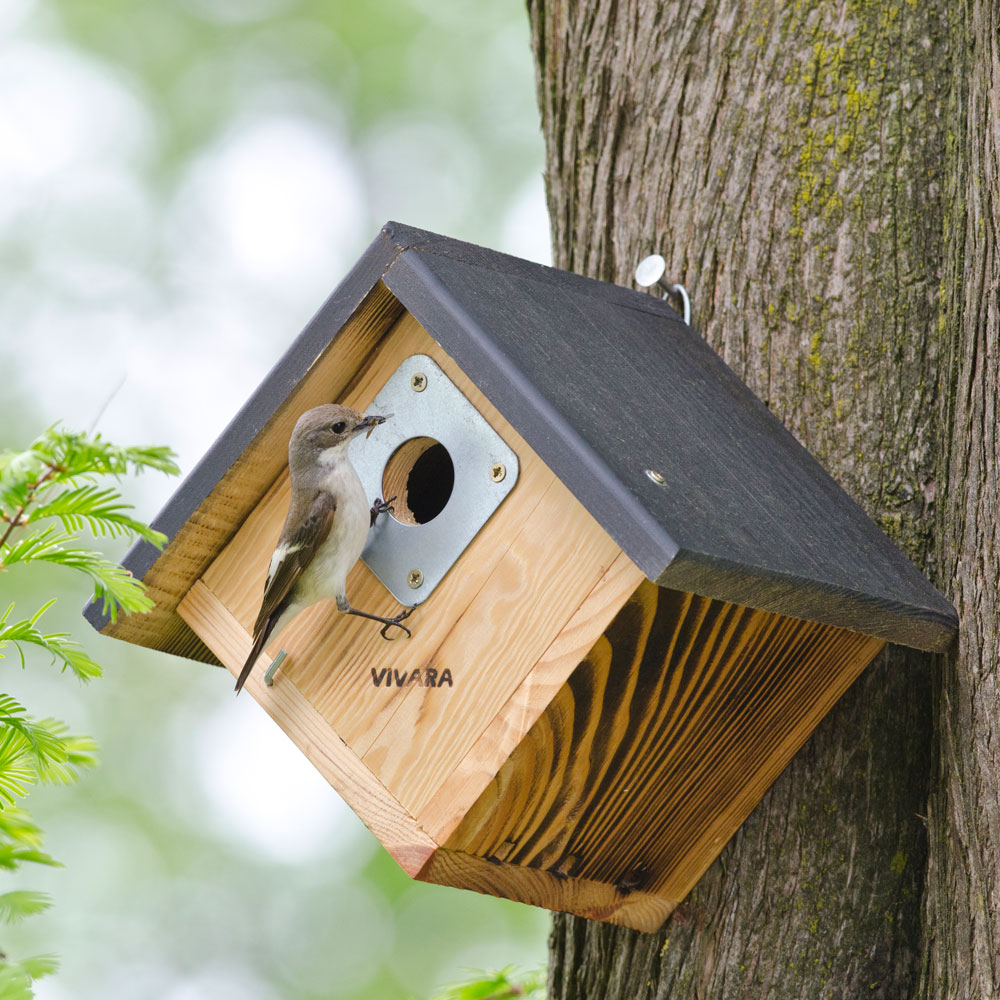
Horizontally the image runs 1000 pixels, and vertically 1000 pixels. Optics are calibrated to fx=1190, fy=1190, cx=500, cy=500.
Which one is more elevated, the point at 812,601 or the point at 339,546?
the point at 812,601

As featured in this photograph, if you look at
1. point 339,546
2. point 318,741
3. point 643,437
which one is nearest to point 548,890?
point 318,741

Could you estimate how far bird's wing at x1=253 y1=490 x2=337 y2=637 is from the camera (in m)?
2.69

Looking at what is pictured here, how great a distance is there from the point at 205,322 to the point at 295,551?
10.3 metres

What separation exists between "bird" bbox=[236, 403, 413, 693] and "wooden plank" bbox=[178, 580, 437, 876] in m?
0.16

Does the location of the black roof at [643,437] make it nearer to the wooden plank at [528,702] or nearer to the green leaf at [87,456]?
the wooden plank at [528,702]

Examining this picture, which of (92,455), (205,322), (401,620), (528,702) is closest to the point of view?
(92,455)

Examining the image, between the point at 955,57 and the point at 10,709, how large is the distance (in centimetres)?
263

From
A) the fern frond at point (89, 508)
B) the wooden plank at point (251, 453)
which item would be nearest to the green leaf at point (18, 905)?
the fern frond at point (89, 508)

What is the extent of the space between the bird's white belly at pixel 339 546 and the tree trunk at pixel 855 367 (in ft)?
3.52

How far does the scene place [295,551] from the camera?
2701 mm

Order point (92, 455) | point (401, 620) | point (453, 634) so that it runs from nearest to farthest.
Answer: point (92, 455)
point (453, 634)
point (401, 620)

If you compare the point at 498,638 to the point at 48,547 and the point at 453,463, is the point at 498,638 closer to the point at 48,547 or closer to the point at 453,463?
the point at 453,463

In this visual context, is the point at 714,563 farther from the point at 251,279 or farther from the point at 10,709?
the point at 251,279

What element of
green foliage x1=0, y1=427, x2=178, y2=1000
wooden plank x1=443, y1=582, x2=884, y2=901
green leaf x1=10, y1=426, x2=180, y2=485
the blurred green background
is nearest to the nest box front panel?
wooden plank x1=443, y1=582, x2=884, y2=901
